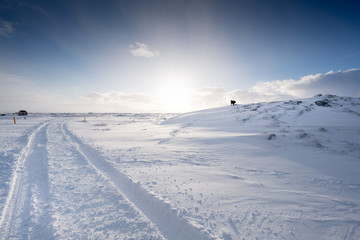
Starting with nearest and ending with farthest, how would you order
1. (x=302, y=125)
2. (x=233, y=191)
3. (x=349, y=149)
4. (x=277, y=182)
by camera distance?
(x=233, y=191), (x=277, y=182), (x=349, y=149), (x=302, y=125)

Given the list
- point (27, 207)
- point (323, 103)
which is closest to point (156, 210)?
point (27, 207)

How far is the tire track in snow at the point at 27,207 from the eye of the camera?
7.98ft

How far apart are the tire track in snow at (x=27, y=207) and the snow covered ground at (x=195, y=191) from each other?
0.02m

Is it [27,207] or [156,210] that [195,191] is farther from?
[27,207]

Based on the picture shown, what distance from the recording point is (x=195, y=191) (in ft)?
11.2

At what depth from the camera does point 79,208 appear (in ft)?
9.74

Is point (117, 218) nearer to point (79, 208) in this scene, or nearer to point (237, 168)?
point (79, 208)

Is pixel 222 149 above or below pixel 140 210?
above

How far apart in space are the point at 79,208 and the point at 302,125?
9968mm

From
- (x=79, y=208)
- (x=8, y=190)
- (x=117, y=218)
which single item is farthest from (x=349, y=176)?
(x=8, y=190)

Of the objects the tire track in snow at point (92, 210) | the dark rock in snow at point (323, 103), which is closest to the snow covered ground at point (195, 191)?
the tire track in snow at point (92, 210)

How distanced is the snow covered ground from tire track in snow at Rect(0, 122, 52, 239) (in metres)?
0.02

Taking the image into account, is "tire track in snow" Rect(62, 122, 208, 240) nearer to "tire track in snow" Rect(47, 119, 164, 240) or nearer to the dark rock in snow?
"tire track in snow" Rect(47, 119, 164, 240)

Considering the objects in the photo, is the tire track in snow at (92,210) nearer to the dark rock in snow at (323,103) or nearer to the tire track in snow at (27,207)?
the tire track in snow at (27,207)
